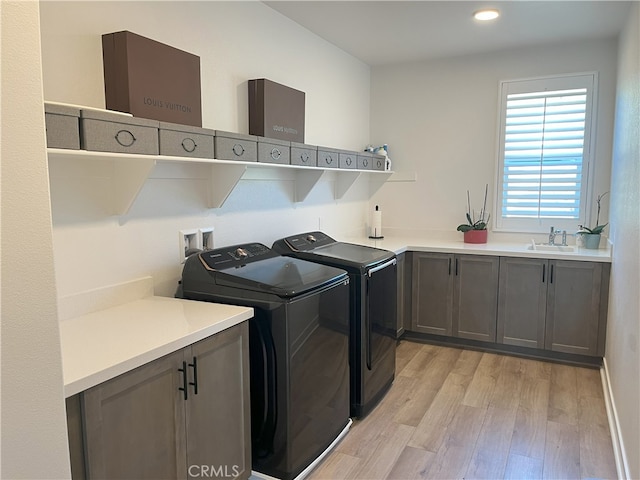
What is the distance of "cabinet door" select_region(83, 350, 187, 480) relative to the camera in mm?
1331

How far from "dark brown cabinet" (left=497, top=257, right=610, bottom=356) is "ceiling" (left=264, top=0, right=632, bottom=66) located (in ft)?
5.46

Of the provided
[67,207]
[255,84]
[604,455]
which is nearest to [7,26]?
[67,207]

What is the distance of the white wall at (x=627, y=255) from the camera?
200 centimetres

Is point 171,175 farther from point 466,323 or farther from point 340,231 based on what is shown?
point 466,323

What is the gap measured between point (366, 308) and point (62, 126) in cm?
177

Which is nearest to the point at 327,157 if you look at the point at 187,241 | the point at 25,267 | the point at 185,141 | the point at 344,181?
the point at 344,181

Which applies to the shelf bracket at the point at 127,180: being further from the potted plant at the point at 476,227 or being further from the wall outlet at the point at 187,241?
the potted plant at the point at 476,227

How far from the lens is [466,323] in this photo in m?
3.78

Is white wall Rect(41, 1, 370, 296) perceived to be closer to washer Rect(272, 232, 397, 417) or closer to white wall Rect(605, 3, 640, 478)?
washer Rect(272, 232, 397, 417)

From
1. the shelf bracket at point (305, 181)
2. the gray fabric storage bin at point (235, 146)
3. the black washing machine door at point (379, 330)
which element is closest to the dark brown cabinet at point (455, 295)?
the black washing machine door at point (379, 330)

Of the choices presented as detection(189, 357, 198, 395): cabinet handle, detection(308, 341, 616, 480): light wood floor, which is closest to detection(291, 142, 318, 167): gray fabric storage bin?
detection(189, 357, 198, 395): cabinet handle

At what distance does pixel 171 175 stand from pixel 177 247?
1.15ft

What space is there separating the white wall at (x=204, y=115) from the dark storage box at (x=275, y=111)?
2.6 inches

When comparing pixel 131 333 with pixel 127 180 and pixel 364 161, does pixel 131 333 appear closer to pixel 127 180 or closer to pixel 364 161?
pixel 127 180
